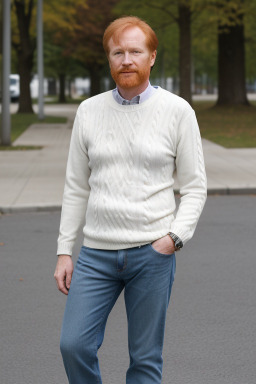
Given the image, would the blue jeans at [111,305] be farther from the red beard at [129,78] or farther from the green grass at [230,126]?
the green grass at [230,126]

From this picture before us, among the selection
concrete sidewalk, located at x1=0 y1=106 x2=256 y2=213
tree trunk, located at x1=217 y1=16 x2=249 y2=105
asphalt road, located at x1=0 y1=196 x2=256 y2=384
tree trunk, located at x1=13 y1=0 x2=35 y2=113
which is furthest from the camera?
tree trunk, located at x1=217 y1=16 x2=249 y2=105

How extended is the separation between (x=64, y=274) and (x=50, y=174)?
11522mm

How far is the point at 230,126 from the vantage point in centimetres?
2927

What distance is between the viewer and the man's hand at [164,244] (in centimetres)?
318

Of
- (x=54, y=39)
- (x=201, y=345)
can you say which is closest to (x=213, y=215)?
(x=201, y=345)

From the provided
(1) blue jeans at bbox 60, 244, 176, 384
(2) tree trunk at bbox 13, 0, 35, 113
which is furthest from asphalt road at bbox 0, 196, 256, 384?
(2) tree trunk at bbox 13, 0, 35, 113

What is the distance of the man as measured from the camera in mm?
3162

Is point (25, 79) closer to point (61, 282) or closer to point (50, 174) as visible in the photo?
point (50, 174)

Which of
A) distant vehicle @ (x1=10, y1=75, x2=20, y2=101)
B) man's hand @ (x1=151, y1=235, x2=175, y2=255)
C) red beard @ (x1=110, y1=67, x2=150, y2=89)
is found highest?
red beard @ (x1=110, y1=67, x2=150, y2=89)

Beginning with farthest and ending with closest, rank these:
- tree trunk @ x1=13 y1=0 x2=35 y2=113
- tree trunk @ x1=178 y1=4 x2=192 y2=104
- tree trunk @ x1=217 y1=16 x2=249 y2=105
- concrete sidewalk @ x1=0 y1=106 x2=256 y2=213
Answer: tree trunk @ x1=217 y1=16 x2=249 y2=105 < tree trunk @ x1=13 y1=0 x2=35 y2=113 < tree trunk @ x1=178 y1=4 x2=192 y2=104 < concrete sidewalk @ x1=0 y1=106 x2=256 y2=213

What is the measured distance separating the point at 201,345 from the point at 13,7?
35741 mm

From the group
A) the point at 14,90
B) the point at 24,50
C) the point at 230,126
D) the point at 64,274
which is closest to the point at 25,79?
the point at 24,50

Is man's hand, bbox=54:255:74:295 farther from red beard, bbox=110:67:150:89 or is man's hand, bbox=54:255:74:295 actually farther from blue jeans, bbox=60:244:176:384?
red beard, bbox=110:67:150:89

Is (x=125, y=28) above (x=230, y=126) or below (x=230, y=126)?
above
